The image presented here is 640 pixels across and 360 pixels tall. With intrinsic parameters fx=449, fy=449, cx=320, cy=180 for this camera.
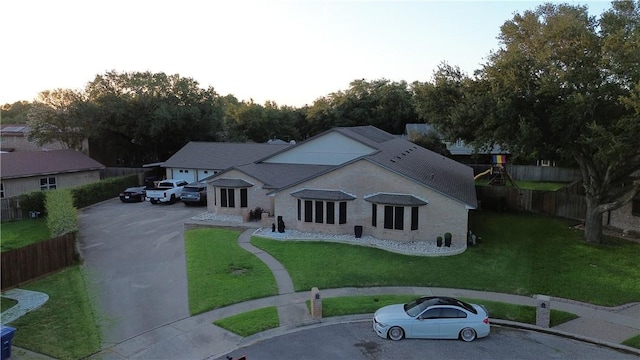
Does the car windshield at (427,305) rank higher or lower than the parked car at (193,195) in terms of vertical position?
lower

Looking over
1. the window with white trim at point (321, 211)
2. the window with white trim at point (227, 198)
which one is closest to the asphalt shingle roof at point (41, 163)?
the window with white trim at point (227, 198)

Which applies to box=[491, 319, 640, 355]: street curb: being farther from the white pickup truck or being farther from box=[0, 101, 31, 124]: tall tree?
box=[0, 101, 31, 124]: tall tree

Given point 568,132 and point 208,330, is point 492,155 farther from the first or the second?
point 208,330

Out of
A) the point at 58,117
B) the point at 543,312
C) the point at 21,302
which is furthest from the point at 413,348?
the point at 58,117

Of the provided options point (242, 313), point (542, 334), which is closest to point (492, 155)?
point (542, 334)

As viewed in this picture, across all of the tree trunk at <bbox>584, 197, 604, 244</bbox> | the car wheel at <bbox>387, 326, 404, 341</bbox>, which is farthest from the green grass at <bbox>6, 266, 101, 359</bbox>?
the tree trunk at <bbox>584, 197, 604, 244</bbox>

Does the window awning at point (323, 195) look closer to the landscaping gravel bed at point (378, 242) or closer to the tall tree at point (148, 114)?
the landscaping gravel bed at point (378, 242)
